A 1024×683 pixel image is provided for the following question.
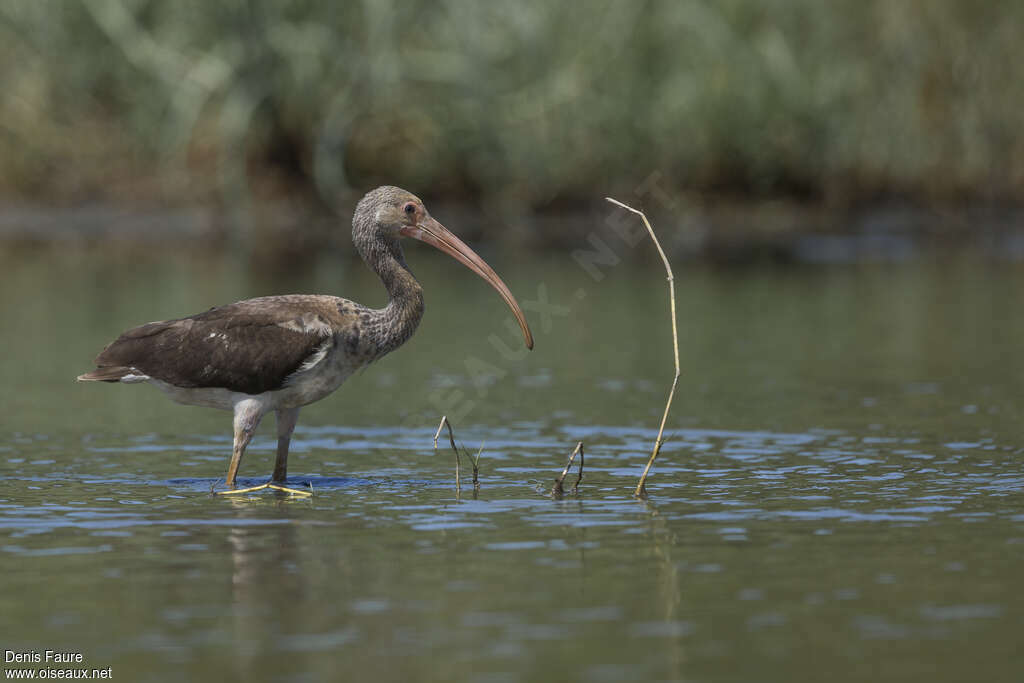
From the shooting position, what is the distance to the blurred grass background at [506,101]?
30688 mm

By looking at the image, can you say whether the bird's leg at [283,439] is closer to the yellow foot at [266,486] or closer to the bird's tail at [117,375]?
the yellow foot at [266,486]

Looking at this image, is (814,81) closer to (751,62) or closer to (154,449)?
(751,62)

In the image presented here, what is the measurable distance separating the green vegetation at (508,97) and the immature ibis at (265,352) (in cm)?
1911

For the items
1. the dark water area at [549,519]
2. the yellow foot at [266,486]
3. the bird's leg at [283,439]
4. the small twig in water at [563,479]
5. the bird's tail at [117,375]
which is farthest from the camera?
the bird's tail at [117,375]

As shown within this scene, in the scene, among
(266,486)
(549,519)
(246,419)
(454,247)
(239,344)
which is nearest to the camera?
(549,519)

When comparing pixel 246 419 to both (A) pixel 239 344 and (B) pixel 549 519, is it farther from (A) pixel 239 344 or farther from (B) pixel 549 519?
(B) pixel 549 519

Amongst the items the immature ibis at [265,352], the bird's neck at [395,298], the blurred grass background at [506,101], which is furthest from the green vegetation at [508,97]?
the immature ibis at [265,352]

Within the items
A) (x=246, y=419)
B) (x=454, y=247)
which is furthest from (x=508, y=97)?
(x=246, y=419)

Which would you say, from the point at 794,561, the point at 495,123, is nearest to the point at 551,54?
the point at 495,123

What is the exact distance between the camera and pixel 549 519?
998 cm

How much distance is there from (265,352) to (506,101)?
20.1 m

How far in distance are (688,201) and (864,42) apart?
383 cm

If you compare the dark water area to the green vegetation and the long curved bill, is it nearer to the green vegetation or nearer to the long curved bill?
the long curved bill

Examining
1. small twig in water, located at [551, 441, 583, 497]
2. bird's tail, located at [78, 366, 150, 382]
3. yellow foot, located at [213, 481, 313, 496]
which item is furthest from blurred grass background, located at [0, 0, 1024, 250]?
small twig in water, located at [551, 441, 583, 497]
